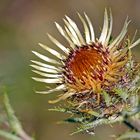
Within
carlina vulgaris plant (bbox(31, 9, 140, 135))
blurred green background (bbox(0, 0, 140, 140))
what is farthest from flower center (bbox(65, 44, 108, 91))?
blurred green background (bbox(0, 0, 140, 140))

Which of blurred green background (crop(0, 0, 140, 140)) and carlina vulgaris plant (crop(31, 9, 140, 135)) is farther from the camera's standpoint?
blurred green background (crop(0, 0, 140, 140))

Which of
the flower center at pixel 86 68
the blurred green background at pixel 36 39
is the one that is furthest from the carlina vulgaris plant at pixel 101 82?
the blurred green background at pixel 36 39

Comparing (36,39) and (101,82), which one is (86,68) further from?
(36,39)

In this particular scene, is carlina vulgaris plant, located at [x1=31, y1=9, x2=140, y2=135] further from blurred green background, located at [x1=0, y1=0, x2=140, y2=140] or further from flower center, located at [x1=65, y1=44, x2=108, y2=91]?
blurred green background, located at [x1=0, y1=0, x2=140, y2=140]

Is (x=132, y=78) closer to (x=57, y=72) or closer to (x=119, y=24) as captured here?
(x=57, y=72)

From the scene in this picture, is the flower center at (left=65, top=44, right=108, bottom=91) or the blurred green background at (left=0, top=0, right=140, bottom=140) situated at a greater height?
the blurred green background at (left=0, top=0, right=140, bottom=140)

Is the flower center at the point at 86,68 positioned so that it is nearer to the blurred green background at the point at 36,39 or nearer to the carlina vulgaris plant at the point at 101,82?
the carlina vulgaris plant at the point at 101,82
